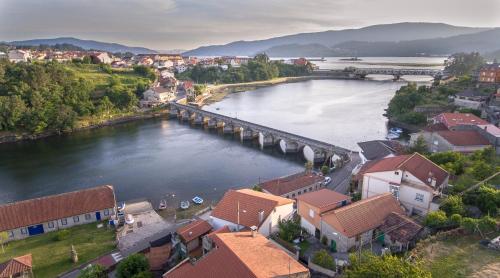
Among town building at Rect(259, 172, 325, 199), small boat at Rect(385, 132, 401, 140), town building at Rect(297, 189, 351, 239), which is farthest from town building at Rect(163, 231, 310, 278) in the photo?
small boat at Rect(385, 132, 401, 140)

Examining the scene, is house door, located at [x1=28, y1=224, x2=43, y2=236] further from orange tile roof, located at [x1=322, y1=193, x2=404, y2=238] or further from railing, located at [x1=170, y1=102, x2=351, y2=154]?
railing, located at [x1=170, y1=102, x2=351, y2=154]

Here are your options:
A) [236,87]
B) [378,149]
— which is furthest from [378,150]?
[236,87]

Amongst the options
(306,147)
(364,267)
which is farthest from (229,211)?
(306,147)

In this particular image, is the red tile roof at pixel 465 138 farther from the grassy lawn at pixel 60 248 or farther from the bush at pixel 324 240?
the grassy lawn at pixel 60 248

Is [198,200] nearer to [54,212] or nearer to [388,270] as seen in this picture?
[54,212]

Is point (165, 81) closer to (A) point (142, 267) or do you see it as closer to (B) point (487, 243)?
(A) point (142, 267)

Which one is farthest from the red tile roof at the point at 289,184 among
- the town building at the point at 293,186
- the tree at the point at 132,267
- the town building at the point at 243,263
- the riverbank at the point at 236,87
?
the riverbank at the point at 236,87
